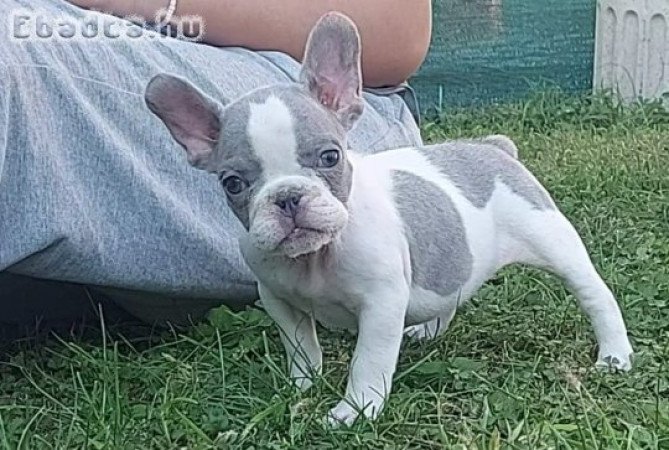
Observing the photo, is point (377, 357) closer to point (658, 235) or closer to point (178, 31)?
point (178, 31)

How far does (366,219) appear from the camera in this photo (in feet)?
5.53

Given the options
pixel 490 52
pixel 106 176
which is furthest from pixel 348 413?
pixel 490 52

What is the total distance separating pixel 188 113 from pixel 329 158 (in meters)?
0.21

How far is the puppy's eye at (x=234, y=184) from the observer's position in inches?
61.9

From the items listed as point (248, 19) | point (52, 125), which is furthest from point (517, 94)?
point (52, 125)

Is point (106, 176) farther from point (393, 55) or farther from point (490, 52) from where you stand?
point (490, 52)

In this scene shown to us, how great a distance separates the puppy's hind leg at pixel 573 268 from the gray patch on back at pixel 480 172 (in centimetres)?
4

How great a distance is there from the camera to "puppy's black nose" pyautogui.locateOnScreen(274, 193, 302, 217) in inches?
59.5

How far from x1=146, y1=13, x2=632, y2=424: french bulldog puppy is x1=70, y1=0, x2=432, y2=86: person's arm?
1.63 ft

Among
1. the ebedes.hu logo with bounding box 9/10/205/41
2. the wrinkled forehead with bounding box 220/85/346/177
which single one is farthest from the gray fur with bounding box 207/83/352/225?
the ebedes.hu logo with bounding box 9/10/205/41

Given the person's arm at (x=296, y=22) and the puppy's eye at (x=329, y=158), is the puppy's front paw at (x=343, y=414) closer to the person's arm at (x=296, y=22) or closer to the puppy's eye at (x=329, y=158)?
the puppy's eye at (x=329, y=158)

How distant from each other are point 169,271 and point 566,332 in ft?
2.05

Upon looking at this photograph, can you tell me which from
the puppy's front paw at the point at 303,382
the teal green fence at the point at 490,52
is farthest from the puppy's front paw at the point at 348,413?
the teal green fence at the point at 490,52

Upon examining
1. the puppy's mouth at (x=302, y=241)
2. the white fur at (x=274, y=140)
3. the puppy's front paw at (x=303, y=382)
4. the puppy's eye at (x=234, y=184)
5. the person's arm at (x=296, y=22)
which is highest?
the white fur at (x=274, y=140)
